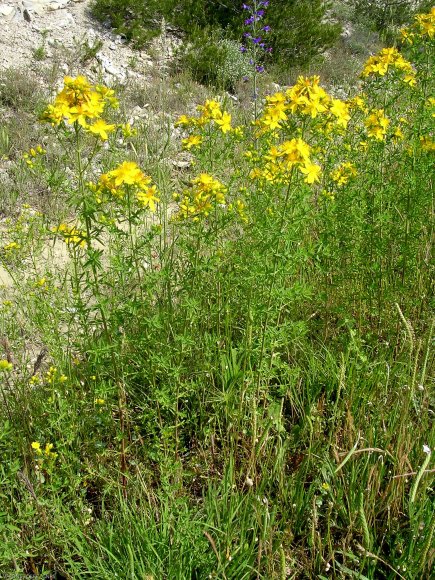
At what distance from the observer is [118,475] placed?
203 cm

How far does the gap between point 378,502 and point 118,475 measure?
95cm

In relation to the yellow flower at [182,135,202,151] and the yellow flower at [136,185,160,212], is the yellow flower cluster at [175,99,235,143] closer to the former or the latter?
the yellow flower at [182,135,202,151]

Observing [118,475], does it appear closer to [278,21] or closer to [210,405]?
[210,405]

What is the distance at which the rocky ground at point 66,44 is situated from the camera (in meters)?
8.35

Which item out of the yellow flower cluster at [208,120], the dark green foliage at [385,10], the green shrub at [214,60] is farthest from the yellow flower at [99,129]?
the dark green foliage at [385,10]

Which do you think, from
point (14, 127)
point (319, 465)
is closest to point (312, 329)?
point (319, 465)

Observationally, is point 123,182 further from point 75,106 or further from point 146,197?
point 75,106

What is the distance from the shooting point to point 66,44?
898 centimetres

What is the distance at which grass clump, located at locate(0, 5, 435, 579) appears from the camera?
165 cm

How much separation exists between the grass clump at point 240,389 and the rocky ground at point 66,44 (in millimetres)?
6338

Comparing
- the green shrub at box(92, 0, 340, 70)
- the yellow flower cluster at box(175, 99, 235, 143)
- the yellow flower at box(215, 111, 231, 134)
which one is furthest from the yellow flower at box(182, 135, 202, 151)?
the green shrub at box(92, 0, 340, 70)

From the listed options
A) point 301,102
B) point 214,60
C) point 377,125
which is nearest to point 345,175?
point 377,125

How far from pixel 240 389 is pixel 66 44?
8639 millimetres

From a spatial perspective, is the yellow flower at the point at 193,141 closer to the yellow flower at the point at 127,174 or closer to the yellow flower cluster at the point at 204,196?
the yellow flower cluster at the point at 204,196
